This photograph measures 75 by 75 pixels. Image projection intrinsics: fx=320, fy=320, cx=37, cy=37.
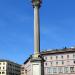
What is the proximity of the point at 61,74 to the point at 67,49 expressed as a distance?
10.1 meters

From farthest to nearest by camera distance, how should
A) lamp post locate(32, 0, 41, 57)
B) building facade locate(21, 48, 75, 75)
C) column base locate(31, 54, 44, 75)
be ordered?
building facade locate(21, 48, 75, 75) < lamp post locate(32, 0, 41, 57) < column base locate(31, 54, 44, 75)

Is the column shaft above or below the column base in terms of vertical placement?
above

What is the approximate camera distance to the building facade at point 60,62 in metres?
123

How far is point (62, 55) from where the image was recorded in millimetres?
127188

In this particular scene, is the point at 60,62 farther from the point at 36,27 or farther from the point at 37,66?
the point at 37,66

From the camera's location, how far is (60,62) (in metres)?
127

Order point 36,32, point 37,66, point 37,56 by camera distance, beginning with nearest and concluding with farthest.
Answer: point 37,66 < point 37,56 < point 36,32

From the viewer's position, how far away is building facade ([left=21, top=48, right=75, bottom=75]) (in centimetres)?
12346

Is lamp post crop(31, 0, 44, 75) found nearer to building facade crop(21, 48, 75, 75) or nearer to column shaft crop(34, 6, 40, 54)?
column shaft crop(34, 6, 40, 54)

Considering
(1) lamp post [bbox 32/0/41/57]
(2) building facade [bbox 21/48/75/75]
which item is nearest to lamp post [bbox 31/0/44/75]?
(1) lamp post [bbox 32/0/41/57]

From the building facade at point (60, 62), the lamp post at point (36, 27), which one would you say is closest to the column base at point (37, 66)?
the lamp post at point (36, 27)

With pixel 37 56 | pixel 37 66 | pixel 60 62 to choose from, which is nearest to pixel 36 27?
pixel 37 56

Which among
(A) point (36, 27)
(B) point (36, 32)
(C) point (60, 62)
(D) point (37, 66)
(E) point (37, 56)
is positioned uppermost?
(C) point (60, 62)

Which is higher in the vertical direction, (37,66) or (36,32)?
(36,32)
